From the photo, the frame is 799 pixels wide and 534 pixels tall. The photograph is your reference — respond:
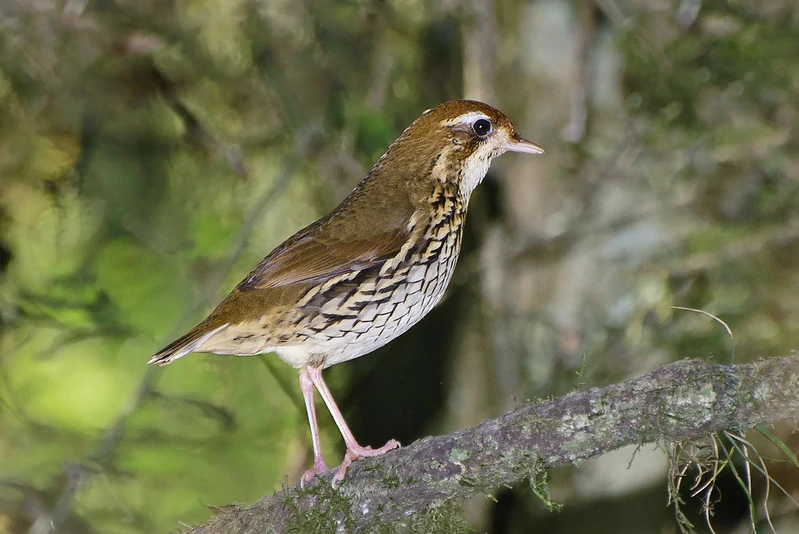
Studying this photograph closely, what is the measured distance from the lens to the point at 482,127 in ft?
14.8

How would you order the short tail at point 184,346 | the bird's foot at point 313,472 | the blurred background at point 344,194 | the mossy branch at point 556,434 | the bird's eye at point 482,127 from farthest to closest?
the blurred background at point 344,194 < the bird's eye at point 482,127 < the short tail at point 184,346 < the bird's foot at point 313,472 < the mossy branch at point 556,434

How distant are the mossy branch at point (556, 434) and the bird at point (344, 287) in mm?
512

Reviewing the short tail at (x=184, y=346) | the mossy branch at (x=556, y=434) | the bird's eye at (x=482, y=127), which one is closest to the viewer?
the mossy branch at (x=556, y=434)

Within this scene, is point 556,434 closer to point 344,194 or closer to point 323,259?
point 323,259

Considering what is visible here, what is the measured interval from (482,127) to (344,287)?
42.6 inches

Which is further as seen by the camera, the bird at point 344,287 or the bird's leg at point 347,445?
the bird at point 344,287

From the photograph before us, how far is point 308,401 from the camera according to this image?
4.43 metres

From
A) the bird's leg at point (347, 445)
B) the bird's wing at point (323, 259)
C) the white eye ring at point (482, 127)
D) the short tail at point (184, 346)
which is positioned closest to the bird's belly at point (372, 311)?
the bird's wing at point (323, 259)

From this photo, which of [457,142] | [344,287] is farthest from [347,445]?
[457,142]

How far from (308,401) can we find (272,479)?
2.44 metres

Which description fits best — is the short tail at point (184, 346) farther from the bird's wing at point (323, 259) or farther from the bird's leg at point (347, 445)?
the bird's leg at point (347, 445)

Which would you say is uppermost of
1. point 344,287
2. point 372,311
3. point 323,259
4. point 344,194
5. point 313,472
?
point 323,259

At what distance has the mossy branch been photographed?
2.73 m

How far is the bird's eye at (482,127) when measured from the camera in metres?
4.50
